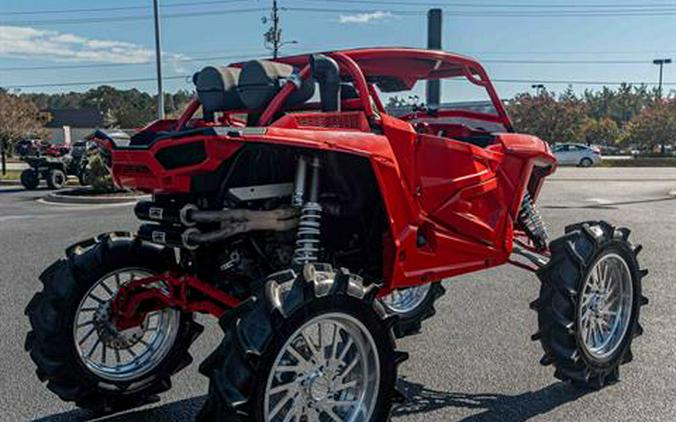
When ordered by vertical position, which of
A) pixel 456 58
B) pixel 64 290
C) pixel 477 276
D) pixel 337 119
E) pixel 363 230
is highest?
pixel 456 58

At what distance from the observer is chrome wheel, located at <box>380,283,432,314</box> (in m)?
5.79

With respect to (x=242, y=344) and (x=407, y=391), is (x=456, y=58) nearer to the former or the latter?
(x=407, y=391)

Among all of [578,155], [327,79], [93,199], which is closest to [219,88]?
[327,79]

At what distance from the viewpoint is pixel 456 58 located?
4.80 m

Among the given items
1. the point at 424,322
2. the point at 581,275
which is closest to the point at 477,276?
the point at 424,322

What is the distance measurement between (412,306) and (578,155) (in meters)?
42.0

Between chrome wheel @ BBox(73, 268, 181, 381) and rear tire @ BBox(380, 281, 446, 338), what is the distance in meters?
1.95

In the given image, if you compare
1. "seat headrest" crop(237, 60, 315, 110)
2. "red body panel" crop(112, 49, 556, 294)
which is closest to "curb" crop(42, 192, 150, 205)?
"red body panel" crop(112, 49, 556, 294)

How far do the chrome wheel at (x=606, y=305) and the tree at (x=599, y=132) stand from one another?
210 feet

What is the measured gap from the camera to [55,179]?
73.7ft

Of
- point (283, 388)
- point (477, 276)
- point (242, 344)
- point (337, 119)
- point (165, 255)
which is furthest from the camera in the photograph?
point (477, 276)

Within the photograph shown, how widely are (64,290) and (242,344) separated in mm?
1606

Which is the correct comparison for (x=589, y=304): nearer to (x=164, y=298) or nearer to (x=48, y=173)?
(x=164, y=298)

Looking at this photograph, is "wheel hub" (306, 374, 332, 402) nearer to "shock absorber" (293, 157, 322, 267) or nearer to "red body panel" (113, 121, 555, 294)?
"shock absorber" (293, 157, 322, 267)
